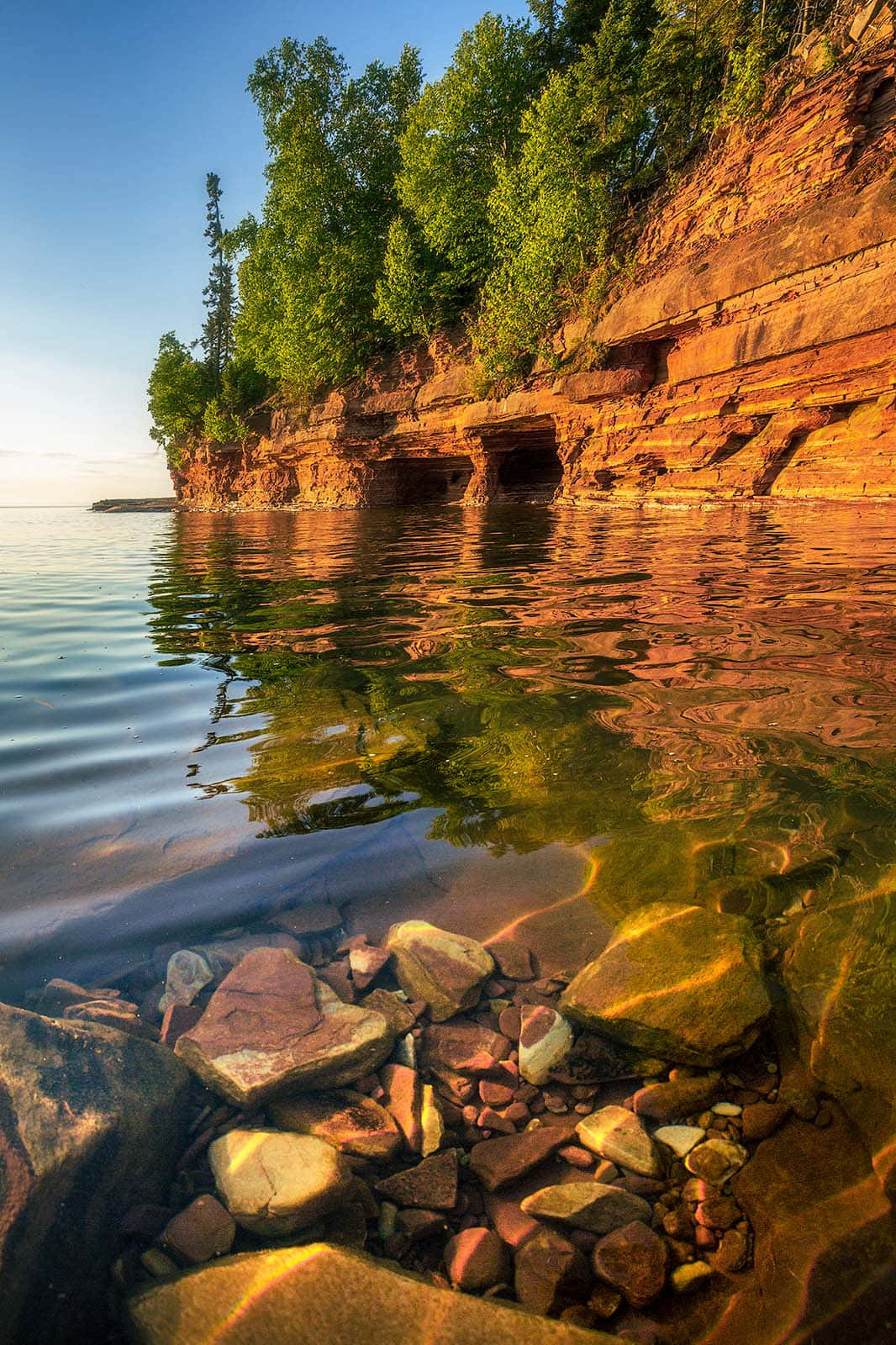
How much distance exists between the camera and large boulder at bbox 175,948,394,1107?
1.35 meters

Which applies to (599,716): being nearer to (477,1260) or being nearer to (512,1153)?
(512,1153)

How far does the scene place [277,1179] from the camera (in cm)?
115

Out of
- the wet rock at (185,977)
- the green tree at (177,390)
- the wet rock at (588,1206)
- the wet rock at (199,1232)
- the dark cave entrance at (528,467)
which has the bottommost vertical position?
the wet rock at (199,1232)

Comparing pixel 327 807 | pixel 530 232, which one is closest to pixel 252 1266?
pixel 327 807

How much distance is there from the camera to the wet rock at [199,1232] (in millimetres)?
1057

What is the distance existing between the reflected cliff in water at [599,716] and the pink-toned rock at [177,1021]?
2.19 feet

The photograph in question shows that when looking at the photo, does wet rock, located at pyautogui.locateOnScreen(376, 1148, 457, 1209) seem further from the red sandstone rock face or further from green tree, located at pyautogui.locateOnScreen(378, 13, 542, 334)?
green tree, located at pyautogui.locateOnScreen(378, 13, 542, 334)

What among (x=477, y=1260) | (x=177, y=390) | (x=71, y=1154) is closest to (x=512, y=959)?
(x=477, y=1260)

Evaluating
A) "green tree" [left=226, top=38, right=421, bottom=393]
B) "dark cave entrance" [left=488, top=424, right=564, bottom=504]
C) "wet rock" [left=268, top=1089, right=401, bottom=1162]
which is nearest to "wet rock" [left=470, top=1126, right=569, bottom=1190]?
"wet rock" [left=268, top=1089, right=401, bottom=1162]

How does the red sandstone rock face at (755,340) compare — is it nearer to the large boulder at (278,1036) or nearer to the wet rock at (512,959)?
the wet rock at (512,959)

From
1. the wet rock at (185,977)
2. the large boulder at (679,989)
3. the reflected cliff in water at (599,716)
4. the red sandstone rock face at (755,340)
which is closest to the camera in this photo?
the large boulder at (679,989)

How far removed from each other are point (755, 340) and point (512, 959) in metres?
15.3

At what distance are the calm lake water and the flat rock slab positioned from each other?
0.81 m

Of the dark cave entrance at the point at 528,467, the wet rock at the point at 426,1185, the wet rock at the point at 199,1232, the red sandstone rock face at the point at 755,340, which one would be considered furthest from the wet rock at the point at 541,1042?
the dark cave entrance at the point at 528,467
